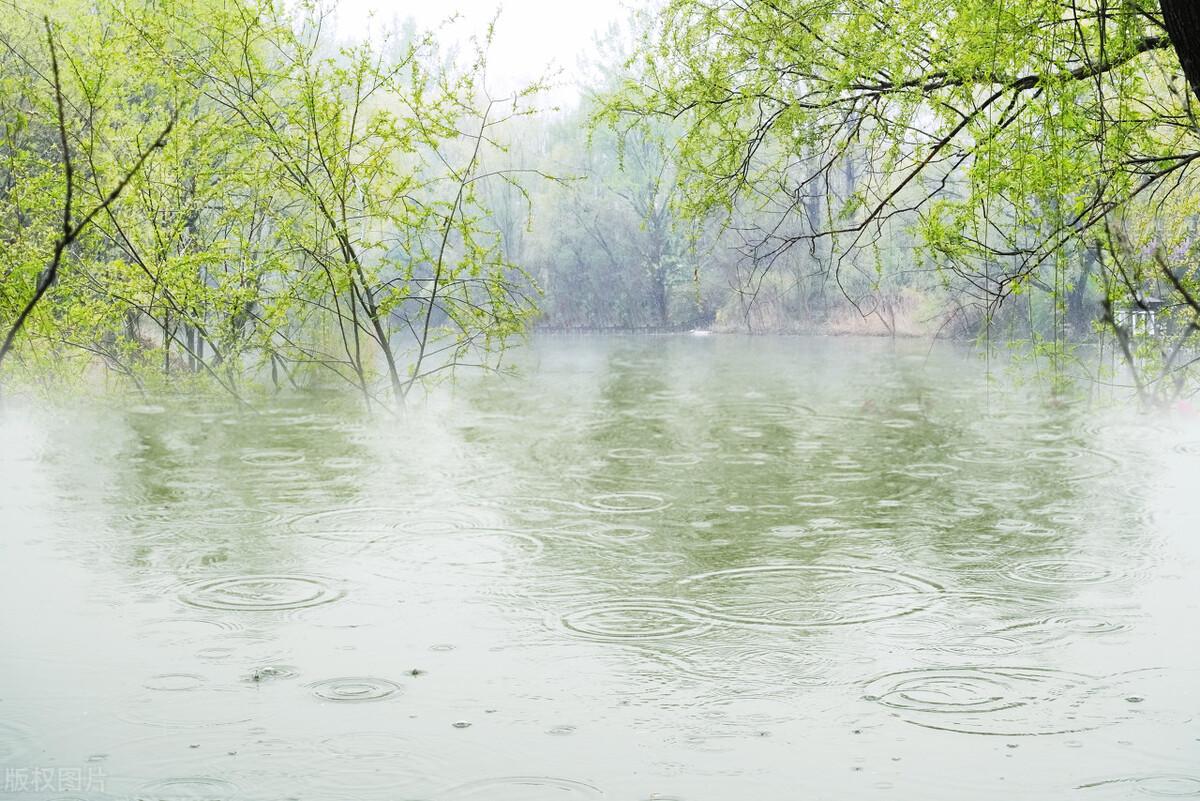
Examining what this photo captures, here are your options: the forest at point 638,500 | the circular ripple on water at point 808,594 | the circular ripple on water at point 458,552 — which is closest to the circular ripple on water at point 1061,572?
the forest at point 638,500

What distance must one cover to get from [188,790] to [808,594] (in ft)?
9.86

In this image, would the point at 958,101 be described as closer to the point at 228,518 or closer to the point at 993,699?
the point at 993,699

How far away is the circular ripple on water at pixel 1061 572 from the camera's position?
20.3 ft

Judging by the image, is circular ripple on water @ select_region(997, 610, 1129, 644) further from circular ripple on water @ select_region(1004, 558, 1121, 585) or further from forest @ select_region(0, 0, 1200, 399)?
forest @ select_region(0, 0, 1200, 399)

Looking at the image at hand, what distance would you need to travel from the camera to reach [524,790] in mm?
3826

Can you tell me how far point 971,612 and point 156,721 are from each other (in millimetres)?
3210

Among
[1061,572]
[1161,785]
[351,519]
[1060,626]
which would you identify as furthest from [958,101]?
[351,519]

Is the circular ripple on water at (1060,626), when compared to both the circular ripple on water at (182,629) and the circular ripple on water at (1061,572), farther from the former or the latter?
the circular ripple on water at (182,629)

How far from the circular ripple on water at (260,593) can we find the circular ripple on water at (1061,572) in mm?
3099

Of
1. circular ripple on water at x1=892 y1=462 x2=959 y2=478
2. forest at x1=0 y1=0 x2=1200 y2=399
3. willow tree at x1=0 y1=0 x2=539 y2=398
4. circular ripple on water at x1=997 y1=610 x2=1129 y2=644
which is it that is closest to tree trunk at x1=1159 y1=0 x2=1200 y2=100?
forest at x1=0 y1=0 x2=1200 y2=399

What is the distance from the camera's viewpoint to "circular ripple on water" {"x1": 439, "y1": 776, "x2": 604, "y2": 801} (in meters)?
3.78

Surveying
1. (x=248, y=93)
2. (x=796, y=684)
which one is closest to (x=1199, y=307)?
(x=796, y=684)

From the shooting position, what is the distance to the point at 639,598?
19.5ft

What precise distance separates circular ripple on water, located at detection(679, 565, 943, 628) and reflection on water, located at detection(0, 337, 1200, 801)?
2cm
